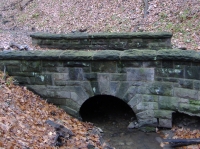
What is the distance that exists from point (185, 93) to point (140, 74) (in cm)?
107

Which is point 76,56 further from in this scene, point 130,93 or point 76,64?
point 130,93

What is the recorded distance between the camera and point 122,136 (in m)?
6.37

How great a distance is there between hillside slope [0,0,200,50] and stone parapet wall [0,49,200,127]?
3.42m

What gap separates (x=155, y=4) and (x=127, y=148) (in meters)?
9.32

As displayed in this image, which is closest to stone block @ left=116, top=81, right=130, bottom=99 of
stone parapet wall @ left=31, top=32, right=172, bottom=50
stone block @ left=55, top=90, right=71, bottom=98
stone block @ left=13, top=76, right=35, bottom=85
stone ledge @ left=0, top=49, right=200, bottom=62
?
stone ledge @ left=0, top=49, right=200, bottom=62

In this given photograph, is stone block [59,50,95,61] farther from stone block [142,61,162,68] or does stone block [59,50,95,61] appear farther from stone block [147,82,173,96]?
stone block [147,82,173,96]

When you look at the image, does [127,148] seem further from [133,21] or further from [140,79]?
[133,21]

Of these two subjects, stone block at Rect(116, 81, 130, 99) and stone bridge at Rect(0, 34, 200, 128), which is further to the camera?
stone block at Rect(116, 81, 130, 99)

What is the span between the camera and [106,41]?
32.8 ft

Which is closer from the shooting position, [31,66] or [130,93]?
[130,93]

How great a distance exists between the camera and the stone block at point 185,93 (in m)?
5.79

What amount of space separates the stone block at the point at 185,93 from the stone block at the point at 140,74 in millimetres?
623

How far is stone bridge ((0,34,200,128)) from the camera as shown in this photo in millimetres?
5879

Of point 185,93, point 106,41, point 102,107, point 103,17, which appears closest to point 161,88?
point 185,93
